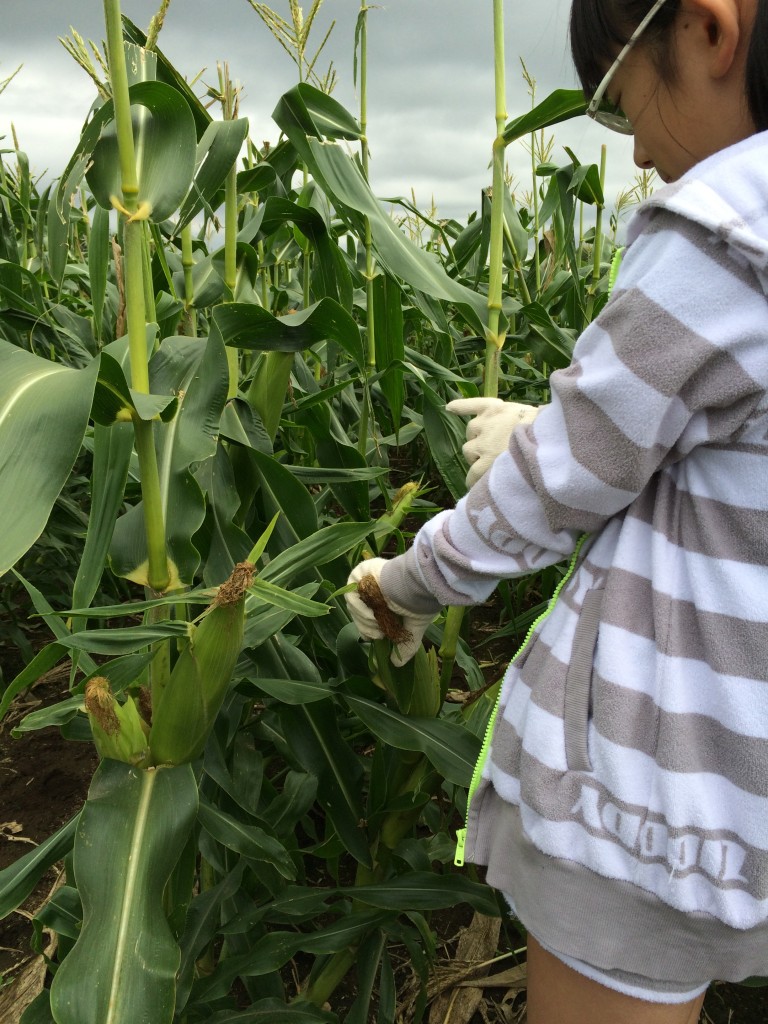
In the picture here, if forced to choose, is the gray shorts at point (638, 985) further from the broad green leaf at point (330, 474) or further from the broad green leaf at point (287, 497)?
the broad green leaf at point (330, 474)

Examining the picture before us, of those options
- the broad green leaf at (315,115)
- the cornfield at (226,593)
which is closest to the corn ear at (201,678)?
the cornfield at (226,593)

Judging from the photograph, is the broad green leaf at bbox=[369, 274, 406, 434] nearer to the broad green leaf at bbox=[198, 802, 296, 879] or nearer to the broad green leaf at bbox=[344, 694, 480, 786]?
the broad green leaf at bbox=[344, 694, 480, 786]

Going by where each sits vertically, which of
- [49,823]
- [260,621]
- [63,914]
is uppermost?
[260,621]

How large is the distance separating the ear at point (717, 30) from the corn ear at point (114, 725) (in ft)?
3.24

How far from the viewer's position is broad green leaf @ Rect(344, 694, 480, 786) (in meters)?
1.31

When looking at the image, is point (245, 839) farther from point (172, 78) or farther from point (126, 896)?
point (172, 78)

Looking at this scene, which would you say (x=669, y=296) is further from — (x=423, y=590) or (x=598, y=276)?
(x=598, y=276)

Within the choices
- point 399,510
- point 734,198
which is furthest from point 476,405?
point 734,198

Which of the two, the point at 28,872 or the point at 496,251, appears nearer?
the point at 28,872

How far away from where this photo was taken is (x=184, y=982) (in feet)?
4.55

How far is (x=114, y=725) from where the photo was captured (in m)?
1.07

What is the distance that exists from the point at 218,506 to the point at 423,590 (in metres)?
0.55

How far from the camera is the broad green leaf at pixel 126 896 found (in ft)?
3.17

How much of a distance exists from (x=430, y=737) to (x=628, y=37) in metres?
1.03
